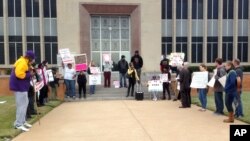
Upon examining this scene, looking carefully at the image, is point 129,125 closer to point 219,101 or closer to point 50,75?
point 219,101

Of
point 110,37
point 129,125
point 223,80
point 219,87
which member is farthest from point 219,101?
point 110,37

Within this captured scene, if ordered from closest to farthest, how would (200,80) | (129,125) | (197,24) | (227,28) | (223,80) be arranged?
1. (129,125)
2. (223,80)
3. (200,80)
4. (197,24)
5. (227,28)

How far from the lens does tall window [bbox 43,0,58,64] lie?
32.8m

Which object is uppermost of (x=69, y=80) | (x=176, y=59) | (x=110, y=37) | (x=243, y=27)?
(x=243, y=27)

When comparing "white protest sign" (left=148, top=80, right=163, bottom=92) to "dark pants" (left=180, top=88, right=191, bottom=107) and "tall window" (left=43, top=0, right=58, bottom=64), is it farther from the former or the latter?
"tall window" (left=43, top=0, right=58, bottom=64)

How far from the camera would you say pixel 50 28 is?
1293 inches

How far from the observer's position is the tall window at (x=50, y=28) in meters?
32.8

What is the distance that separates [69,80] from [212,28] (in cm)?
2210

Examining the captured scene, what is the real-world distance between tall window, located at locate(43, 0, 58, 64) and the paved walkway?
66.0 ft

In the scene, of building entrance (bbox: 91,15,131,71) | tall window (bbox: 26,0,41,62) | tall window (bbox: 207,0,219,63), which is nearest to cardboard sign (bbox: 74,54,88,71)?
building entrance (bbox: 91,15,131,71)

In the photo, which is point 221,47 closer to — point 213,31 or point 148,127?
point 213,31

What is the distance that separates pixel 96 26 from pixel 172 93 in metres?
13.3

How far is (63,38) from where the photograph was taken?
93.6ft

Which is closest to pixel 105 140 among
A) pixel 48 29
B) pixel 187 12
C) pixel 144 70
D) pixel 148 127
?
pixel 148 127
